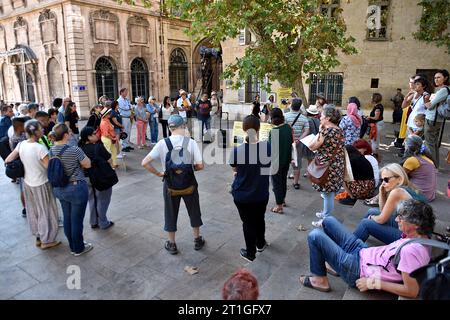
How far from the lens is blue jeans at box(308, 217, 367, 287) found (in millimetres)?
3074

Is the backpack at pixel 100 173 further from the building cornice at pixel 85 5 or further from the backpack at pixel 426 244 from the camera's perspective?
the building cornice at pixel 85 5

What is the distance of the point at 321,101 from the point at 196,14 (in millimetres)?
4016

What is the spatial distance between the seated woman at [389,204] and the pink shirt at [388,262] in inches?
25.4

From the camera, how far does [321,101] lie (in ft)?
26.9

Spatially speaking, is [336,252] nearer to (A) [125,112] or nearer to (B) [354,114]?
(B) [354,114]

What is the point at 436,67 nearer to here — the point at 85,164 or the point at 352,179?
the point at 352,179

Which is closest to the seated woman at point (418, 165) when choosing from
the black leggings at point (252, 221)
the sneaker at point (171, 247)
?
the black leggings at point (252, 221)

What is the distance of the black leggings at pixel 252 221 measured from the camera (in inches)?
158

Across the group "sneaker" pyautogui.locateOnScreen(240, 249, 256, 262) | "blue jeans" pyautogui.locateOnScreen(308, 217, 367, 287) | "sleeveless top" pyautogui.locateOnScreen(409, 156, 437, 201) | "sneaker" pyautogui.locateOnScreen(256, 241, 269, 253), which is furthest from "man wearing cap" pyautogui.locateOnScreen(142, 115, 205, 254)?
"sleeveless top" pyautogui.locateOnScreen(409, 156, 437, 201)

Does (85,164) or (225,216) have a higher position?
(85,164)

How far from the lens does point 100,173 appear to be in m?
4.93

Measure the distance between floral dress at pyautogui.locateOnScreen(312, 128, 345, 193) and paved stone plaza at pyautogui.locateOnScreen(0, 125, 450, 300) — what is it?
587 millimetres
